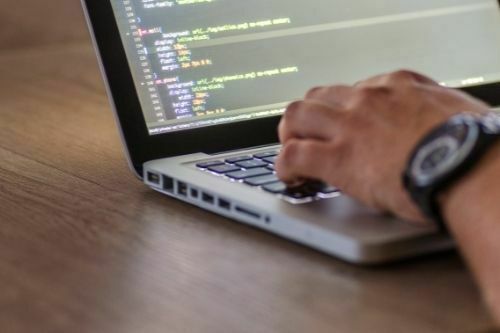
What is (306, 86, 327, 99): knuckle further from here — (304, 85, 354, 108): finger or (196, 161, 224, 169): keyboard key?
(196, 161, 224, 169): keyboard key

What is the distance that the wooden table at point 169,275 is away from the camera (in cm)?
61

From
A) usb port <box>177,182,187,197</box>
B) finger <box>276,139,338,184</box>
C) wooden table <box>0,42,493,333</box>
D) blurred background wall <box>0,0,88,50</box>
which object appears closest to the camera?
wooden table <box>0,42,493,333</box>

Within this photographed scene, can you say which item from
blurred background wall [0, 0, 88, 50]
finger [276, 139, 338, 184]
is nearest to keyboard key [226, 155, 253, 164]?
finger [276, 139, 338, 184]

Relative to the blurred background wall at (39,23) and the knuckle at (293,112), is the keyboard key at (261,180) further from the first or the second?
the blurred background wall at (39,23)

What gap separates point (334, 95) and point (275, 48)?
0.21 meters

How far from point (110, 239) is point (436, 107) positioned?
0.27 m

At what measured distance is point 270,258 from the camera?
72 centimetres

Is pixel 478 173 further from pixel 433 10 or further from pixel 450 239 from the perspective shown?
pixel 433 10

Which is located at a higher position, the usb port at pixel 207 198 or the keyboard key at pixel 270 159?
the usb port at pixel 207 198

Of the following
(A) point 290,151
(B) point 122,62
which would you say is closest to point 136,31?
(B) point 122,62

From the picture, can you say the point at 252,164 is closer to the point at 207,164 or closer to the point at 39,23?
the point at 207,164

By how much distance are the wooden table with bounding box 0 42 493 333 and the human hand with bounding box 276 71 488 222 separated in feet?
0.19

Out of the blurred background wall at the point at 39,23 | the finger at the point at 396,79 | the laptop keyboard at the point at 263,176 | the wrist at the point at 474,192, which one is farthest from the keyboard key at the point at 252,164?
the blurred background wall at the point at 39,23

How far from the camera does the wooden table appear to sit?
61cm
